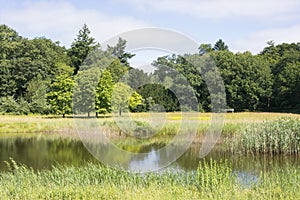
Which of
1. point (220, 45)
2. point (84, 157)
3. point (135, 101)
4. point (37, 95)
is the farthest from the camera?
point (220, 45)

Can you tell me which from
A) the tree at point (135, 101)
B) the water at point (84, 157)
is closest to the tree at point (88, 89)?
the water at point (84, 157)

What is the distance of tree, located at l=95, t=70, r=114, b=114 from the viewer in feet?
51.4

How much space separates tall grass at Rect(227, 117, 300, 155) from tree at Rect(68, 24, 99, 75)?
31272mm

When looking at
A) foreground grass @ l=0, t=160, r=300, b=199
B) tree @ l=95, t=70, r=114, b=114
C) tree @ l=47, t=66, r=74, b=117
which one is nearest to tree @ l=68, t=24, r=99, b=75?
tree @ l=47, t=66, r=74, b=117

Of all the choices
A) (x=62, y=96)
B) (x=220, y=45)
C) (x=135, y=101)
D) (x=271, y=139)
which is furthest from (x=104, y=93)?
(x=220, y=45)

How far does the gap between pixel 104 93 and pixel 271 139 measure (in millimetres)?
7281

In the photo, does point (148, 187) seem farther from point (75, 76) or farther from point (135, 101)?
point (75, 76)

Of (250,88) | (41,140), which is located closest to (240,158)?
(41,140)

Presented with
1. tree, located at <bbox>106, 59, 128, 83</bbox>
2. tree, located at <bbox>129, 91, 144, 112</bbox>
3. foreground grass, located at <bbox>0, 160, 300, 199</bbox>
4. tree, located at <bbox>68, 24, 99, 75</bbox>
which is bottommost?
foreground grass, located at <bbox>0, 160, 300, 199</bbox>

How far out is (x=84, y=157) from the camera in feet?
47.8

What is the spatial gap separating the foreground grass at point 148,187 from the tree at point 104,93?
721cm

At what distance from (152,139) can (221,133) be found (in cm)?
309

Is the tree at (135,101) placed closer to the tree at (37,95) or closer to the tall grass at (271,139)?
the tall grass at (271,139)

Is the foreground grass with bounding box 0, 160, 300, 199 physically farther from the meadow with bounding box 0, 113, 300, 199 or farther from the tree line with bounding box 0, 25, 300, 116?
the tree line with bounding box 0, 25, 300, 116
